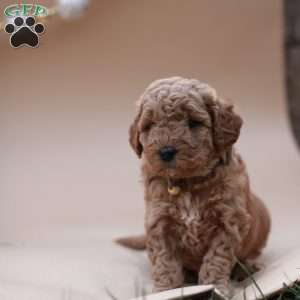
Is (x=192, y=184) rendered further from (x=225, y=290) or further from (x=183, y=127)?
(x=225, y=290)

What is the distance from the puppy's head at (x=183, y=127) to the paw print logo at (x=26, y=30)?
351 mm

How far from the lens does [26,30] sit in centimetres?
195

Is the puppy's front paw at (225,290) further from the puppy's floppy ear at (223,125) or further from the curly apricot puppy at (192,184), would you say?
the puppy's floppy ear at (223,125)

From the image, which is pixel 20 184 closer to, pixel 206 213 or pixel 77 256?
pixel 77 256

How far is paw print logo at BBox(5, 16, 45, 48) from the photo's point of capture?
6.36 ft

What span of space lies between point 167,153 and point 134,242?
84 cm

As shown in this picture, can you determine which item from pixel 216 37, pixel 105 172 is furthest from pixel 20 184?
pixel 216 37

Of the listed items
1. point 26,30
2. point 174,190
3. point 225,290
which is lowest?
point 225,290

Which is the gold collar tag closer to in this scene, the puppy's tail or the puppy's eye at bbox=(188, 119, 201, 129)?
the puppy's eye at bbox=(188, 119, 201, 129)

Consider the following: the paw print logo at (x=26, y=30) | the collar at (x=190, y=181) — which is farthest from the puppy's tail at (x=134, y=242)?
the paw print logo at (x=26, y=30)

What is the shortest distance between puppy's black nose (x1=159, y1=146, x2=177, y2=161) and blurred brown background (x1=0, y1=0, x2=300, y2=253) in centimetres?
121

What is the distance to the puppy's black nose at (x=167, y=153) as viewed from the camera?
2.04 metres

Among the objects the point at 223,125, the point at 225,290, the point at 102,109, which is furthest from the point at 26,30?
the point at 102,109

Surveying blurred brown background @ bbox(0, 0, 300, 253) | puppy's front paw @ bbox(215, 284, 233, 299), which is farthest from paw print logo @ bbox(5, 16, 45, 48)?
blurred brown background @ bbox(0, 0, 300, 253)
